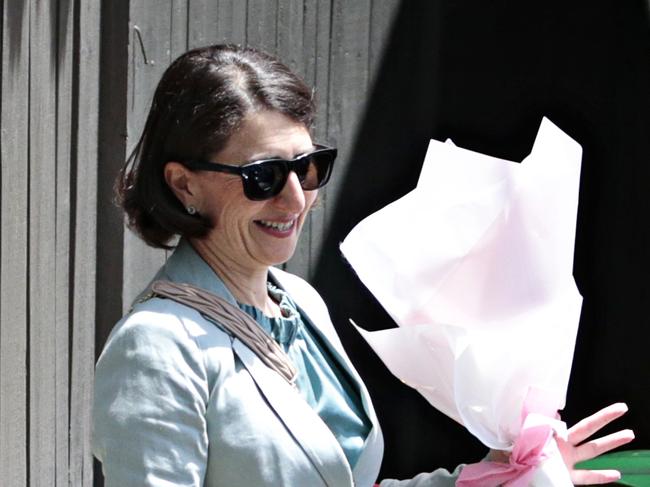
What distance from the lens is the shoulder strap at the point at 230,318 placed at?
1.89 meters

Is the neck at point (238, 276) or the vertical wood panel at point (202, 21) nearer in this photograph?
the neck at point (238, 276)

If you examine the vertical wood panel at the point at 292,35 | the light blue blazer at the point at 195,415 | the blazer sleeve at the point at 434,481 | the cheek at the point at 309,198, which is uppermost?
the vertical wood panel at the point at 292,35

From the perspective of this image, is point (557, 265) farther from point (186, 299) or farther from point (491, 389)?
point (186, 299)

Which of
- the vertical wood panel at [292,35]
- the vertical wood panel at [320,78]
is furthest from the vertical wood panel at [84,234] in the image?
the vertical wood panel at [320,78]

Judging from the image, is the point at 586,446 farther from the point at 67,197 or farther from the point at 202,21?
the point at 202,21

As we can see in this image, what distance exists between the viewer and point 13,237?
3.10 metres

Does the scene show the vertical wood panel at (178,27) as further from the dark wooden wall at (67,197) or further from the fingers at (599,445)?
the fingers at (599,445)

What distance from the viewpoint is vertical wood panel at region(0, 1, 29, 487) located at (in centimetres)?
304

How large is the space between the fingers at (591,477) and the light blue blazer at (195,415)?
40 cm

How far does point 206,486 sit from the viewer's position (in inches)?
71.6

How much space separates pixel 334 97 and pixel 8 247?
177 centimetres

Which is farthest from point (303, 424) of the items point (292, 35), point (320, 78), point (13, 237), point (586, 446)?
point (320, 78)

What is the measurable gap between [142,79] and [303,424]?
195 centimetres

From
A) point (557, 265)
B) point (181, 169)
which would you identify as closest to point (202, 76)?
point (181, 169)
